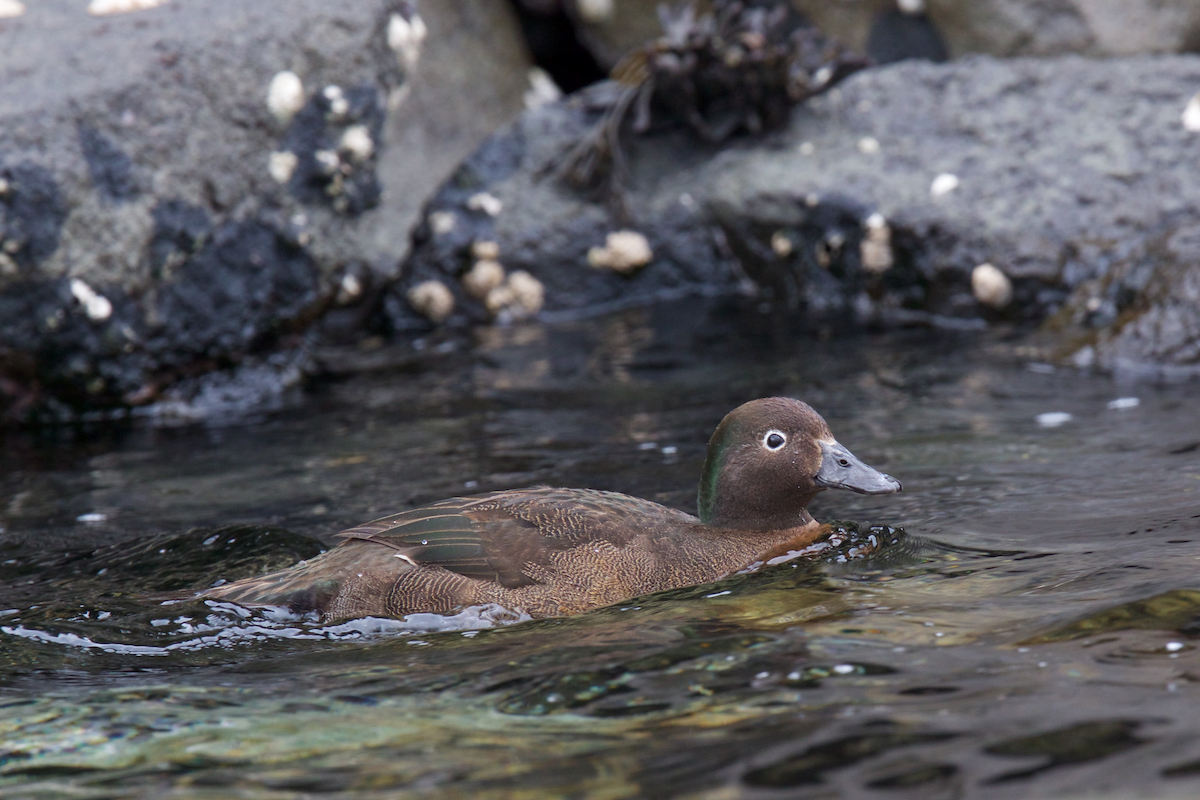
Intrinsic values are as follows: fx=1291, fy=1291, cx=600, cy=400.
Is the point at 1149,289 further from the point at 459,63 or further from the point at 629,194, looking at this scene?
the point at 459,63

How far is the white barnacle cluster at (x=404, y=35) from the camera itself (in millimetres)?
8445

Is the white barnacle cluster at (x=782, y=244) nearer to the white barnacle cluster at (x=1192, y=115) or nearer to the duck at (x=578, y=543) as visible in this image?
the white barnacle cluster at (x=1192, y=115)

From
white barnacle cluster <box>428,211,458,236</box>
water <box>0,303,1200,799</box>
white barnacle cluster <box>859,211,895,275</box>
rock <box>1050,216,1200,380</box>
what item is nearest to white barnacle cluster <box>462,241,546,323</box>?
white barnacle cluster <box>428,211,458,236</box>

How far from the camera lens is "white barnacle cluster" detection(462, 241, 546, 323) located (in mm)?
10570

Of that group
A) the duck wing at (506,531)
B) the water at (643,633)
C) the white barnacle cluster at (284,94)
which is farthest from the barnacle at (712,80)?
the duck wing at (506,531)

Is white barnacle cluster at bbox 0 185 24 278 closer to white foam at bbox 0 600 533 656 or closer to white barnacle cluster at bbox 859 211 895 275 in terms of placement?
white foam at bbox 0 600 533 656

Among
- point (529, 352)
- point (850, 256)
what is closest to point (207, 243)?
point (529, 352)

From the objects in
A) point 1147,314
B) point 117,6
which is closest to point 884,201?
point 1147,314

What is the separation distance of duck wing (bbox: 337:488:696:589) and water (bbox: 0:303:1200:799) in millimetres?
215

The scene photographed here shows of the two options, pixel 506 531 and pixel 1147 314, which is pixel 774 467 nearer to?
pixel 506 531

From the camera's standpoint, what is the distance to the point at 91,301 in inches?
299

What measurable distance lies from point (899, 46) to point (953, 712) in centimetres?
933

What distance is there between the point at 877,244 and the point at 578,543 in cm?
581

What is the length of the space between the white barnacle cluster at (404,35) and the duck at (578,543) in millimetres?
4575
